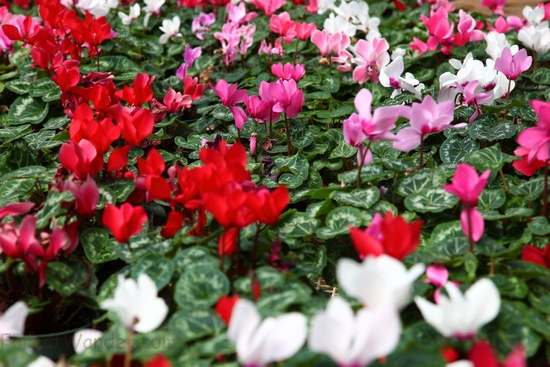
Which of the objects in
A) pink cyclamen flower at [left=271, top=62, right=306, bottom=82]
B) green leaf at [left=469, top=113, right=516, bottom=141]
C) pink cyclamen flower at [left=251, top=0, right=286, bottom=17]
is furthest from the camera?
pink cyclamen flower at [left=251, top=0, right=286, bottom=17]

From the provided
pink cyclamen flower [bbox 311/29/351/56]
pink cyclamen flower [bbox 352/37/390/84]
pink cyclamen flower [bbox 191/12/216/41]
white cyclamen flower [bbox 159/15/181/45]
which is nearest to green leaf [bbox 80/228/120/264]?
pink cyclamen flower [bbox 352/37/390/84]

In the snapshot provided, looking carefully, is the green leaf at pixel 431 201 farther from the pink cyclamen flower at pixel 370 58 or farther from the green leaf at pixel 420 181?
the pink cyclamen flower at pixel 370 58

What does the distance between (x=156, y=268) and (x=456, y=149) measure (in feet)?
3.09

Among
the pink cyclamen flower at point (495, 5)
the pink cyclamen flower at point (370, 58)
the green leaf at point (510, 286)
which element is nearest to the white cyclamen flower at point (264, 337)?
the green leaf at point (510, 286)

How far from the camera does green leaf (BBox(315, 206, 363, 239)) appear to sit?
Answer: 161cm

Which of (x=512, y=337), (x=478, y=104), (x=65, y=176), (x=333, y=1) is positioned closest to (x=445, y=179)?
(x=478, y=104)

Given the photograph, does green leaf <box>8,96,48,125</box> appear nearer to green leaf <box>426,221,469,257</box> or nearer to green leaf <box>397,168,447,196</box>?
green leaf <box>397,168,447,196</box>

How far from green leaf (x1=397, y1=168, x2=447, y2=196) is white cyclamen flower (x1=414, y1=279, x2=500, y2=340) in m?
0.60

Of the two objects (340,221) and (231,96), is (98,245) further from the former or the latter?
(231,96)

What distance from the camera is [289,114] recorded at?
2061 mm

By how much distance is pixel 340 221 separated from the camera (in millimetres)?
1644

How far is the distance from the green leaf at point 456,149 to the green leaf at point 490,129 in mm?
25

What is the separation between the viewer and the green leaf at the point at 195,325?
1.21m

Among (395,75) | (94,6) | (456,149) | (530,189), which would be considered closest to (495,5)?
(395,75)
